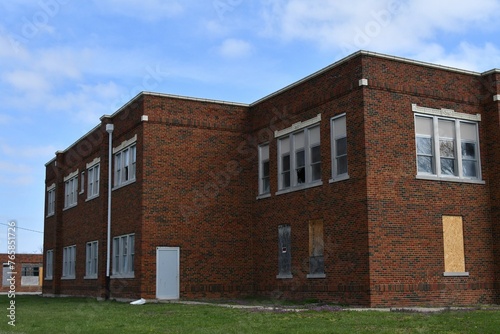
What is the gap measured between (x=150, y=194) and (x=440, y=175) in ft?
38.5

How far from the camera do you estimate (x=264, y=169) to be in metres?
29.3

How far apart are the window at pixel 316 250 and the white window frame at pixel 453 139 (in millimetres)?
4297

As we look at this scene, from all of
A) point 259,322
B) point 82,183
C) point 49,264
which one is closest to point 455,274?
point 259,322

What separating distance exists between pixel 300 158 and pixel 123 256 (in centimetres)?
935

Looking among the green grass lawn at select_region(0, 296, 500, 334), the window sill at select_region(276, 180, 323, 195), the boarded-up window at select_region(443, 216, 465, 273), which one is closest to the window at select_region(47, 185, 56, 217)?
the window sill at select_region(276, 180, 323, 195)

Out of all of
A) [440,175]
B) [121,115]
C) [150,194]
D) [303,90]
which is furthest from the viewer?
[121,115]

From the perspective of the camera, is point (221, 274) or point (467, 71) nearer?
point (467, 71)

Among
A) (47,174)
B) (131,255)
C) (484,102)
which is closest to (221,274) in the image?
(131,255)

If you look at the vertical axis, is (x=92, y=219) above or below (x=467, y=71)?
below

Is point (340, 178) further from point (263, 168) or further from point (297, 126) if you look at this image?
point (263, 168)

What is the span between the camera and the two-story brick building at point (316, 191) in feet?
74.8

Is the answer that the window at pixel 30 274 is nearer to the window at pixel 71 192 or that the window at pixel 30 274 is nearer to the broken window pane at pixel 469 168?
the window at pixel 71 192

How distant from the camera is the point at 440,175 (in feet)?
77.8

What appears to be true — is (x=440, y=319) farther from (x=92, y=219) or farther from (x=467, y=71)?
(x=92, y=219)
